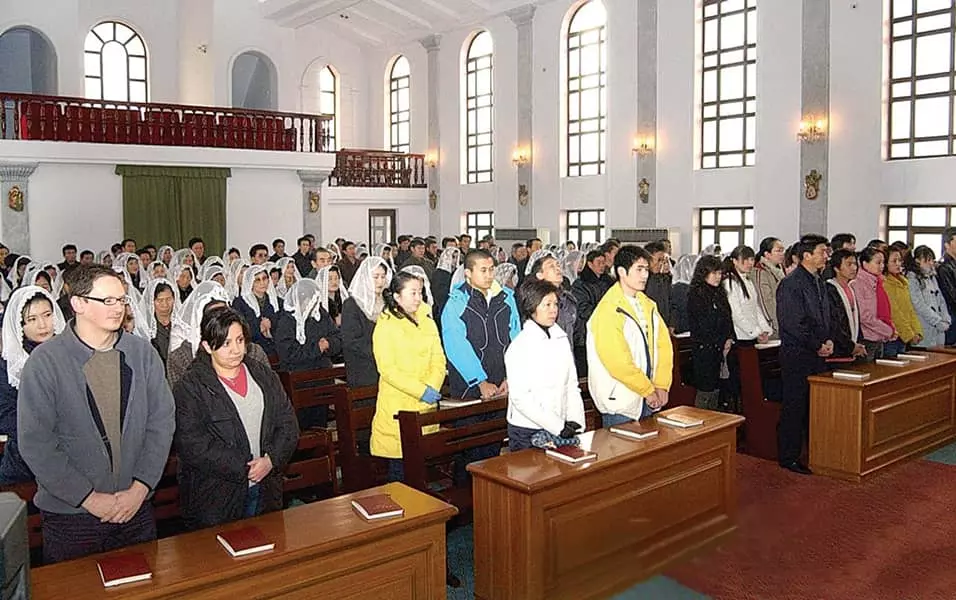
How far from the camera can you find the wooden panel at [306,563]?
307 cm

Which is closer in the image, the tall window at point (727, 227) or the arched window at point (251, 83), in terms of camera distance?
the tall window at point (727, 227)

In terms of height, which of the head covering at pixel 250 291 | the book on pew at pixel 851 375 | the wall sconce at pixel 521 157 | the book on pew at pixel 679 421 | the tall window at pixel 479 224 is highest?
the wall sconce at pixel 521 157

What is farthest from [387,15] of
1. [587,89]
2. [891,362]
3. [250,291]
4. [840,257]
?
[891,362]

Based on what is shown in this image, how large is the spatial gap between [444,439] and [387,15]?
20055mm

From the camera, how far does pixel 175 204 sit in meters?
16.6

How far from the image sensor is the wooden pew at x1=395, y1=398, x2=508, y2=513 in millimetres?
5082

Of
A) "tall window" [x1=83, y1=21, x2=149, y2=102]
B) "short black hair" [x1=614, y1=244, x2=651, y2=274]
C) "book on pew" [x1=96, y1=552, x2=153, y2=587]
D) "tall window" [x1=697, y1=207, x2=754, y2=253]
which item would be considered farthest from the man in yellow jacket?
"tall window" [x1=83, y1=21, x2=149, y2=102]

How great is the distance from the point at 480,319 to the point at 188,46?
17.1m

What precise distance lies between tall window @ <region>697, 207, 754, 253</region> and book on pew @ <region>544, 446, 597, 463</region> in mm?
12652

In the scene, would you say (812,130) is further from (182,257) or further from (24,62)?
(24,62)

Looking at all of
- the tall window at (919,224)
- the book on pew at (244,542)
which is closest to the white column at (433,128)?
the tall window at (919,224)

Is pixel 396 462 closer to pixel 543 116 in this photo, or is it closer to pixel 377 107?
pixel 543 116

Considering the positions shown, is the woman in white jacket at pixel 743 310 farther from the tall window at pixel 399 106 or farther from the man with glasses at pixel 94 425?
the tall window at pixel 399 106

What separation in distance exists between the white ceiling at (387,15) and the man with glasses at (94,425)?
1735cm
